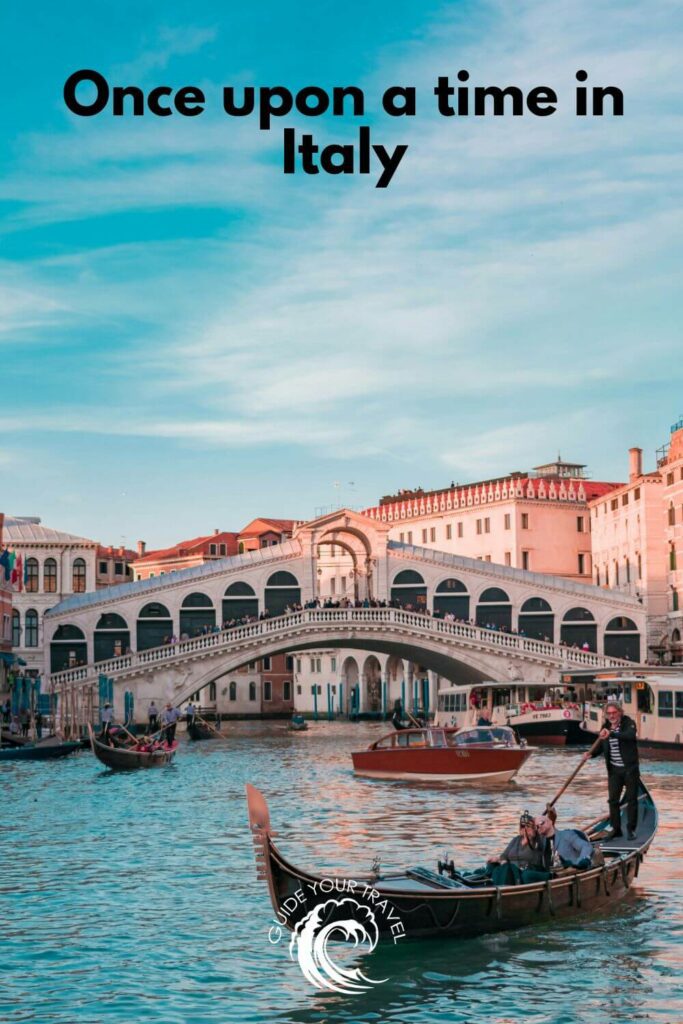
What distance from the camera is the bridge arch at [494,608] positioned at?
48.8 m

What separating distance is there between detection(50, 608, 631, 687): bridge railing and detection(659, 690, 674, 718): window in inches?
466

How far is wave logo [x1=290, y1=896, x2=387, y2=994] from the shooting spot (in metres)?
11.0

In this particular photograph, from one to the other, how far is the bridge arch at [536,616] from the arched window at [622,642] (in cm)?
182

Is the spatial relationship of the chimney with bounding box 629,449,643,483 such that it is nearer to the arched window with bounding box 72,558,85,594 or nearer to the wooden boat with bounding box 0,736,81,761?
the arched window with bounding box 72,558,85,594

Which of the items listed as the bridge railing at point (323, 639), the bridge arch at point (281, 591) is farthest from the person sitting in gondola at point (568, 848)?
the bridge arch at point (281, 591)

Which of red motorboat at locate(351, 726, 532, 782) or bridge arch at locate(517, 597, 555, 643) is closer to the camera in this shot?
red motorboat at locate(351, 726, 532, 782)

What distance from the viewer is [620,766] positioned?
14.0 meters

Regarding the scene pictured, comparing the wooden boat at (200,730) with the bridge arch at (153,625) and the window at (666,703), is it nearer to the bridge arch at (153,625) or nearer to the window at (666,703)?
the bridge arch at (153,625)

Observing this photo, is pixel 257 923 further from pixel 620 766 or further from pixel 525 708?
pixel 525 708

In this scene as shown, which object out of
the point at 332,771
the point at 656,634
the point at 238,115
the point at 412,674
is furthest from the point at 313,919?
the point at 412,674

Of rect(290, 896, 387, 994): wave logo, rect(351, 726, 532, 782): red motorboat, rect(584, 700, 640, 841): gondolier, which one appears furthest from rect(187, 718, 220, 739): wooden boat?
rect(290, 896, 387, 994): wave logo

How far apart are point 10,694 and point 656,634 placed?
20307 mm

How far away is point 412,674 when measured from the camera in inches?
2441

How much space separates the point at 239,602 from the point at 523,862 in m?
35.7
